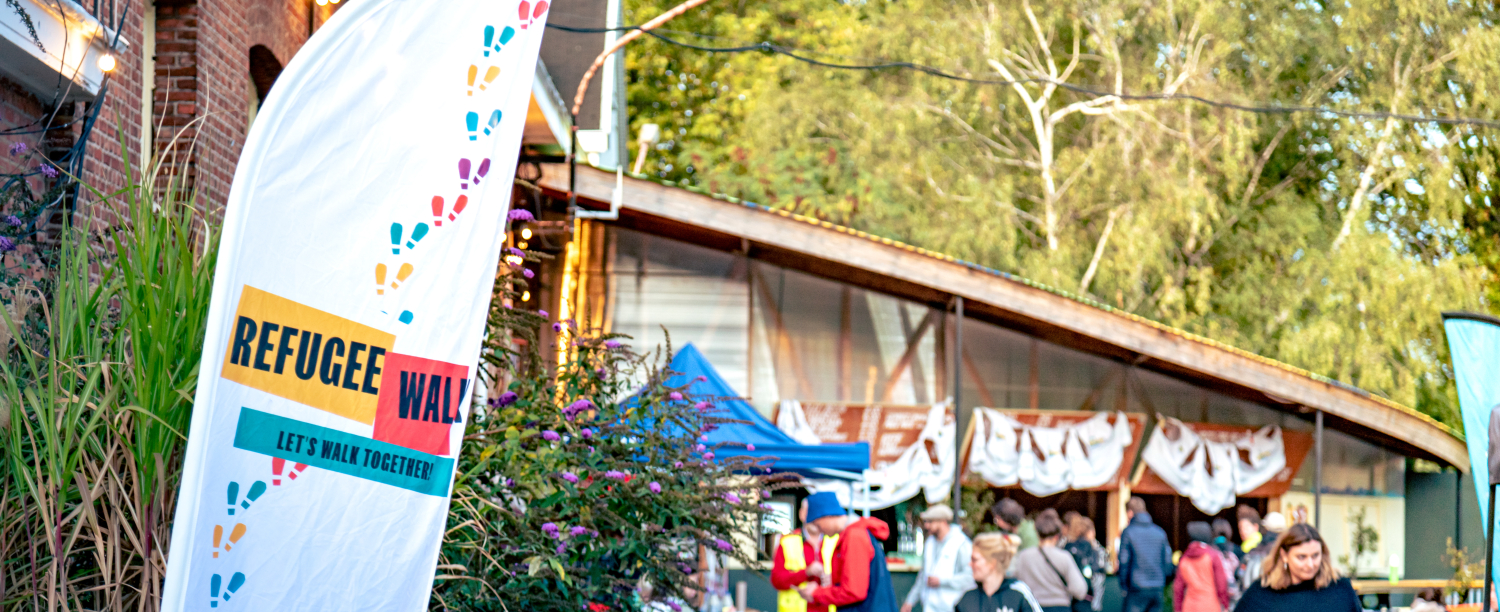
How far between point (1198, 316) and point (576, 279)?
45.9ft

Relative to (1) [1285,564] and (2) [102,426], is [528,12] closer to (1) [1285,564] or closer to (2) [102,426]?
(2) [102,426]

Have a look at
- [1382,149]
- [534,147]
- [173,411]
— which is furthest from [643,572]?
[1382,149]

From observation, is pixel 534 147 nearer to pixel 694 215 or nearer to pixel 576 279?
pixel 694 215

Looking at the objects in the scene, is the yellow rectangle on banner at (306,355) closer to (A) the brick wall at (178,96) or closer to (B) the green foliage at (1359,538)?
(A) the brick wall at (178,96)

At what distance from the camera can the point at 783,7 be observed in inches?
1077

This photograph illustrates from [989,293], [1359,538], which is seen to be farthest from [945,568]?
[1359,538]

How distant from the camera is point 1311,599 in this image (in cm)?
482

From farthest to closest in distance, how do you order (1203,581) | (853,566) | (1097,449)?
(1097,449)
(1203,581)
(853,566)

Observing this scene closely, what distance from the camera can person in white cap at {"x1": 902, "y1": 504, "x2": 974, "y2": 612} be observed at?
857cm

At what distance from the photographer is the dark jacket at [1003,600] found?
5.15 metres

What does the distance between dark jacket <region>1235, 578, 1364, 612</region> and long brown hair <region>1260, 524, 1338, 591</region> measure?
2 centimetres

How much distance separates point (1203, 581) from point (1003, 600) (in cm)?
484

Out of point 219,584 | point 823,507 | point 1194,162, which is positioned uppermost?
point 1194,162

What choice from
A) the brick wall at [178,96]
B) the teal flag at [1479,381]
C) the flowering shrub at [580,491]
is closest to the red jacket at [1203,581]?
the teal flag at [1479,381]
